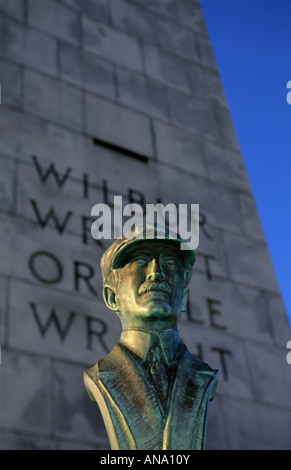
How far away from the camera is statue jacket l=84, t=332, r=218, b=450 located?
10.3ft

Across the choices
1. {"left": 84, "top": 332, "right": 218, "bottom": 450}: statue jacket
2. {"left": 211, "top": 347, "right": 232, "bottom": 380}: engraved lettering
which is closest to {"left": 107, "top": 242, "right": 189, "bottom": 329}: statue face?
{"left": 84, "top": 332, "right": 218, "bottom": 450}: statue jacket

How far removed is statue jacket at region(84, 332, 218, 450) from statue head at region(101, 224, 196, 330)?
0.61 feet

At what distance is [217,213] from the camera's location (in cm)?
1056

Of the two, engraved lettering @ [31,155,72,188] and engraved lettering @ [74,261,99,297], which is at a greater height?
engraved lettering @ [31,155,72,188]

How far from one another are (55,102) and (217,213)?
107 inches

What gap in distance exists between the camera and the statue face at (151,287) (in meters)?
3.39

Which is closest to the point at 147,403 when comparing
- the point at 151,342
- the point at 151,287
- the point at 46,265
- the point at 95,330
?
the point at 151,342

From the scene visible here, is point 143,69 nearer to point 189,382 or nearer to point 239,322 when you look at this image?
point 239,322

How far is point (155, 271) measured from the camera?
11.3ft

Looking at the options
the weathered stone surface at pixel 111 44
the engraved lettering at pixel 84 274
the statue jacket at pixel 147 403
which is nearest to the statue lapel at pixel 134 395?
the statue jacket at pixel 147 403

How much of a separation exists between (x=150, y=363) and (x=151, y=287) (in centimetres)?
35

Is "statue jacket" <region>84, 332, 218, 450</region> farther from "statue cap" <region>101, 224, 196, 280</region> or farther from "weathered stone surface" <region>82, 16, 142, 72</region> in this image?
"weathered stone surface" <region>82, 16, 142, 72</region>

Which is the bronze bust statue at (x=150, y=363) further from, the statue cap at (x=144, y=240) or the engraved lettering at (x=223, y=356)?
the engraved lettering at (x=223, y=356)

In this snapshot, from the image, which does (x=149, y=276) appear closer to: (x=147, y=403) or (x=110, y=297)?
(x=110, y=297)
